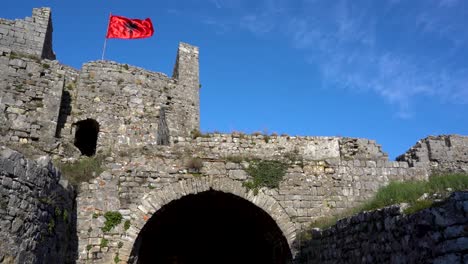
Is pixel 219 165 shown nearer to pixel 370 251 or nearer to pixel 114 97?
pixel 370 251

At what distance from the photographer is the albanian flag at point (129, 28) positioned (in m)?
22.5

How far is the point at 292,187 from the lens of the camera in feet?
39.8

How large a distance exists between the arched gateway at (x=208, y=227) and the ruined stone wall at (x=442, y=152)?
27.8 ft

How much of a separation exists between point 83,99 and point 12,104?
3537 millimetres

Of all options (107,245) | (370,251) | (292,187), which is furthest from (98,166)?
(370,251)

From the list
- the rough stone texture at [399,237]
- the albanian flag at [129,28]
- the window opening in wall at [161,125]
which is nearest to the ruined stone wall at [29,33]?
the albanian flag at [129,28]

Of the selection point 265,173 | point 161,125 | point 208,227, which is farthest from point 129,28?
point 265,173

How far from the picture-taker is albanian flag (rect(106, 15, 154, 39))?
73.8ft

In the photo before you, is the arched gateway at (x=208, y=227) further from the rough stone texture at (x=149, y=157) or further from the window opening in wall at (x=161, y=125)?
the window opening in wall at (x=161, y=125)

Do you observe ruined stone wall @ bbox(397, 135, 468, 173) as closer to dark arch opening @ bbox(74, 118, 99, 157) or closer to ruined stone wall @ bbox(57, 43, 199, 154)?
ruined stone wall @ bbox(57, 43, 199, 154)

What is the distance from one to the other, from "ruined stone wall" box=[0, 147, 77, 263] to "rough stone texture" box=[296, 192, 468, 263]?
607cm

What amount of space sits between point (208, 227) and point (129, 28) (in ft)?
40.7

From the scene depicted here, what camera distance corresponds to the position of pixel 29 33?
18.5m

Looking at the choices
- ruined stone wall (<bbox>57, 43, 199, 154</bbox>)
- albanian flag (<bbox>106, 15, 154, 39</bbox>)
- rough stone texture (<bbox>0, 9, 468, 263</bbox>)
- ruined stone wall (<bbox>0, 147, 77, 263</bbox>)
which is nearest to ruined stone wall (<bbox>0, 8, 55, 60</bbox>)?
rough stone texture (<bbox>0, 9, 468, 263</bbox>)
